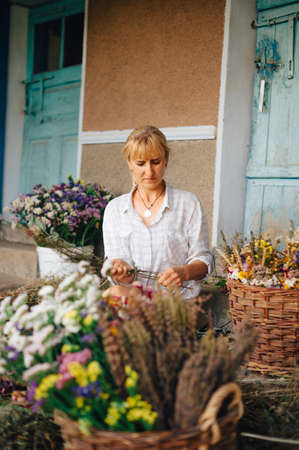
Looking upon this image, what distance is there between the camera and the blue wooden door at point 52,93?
5.49 m

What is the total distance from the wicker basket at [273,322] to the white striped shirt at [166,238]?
1.12ft

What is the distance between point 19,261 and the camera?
4500 mm

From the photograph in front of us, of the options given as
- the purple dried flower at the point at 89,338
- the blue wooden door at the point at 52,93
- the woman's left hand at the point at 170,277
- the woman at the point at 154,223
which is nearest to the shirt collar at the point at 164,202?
the woman at the point at 154,223

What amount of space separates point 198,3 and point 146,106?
0.91 meters

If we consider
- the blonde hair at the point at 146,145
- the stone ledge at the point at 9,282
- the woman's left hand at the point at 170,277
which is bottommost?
the stone ledge at the point at 9,282

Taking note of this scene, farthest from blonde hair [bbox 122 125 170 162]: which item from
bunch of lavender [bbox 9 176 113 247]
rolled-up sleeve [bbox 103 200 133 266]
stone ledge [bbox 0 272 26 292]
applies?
stone ledge [bbox 0 272 26 292]

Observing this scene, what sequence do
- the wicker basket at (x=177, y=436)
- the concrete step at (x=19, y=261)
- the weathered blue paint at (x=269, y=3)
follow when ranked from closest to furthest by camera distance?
the wicker basket at (x=177, y=436)
the weathered blue paint at (x=269, y=3)
the concrete step at (x=19, y=261)

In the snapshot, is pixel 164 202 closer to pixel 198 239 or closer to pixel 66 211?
pixel 198 239

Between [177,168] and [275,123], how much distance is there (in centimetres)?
84

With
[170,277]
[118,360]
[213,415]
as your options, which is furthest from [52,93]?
[213,415]

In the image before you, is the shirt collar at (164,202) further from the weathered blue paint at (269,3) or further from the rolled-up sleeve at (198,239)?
the weathered blue paint at (269,3)

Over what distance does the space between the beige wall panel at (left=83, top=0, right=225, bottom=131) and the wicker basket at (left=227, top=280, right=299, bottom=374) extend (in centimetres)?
183

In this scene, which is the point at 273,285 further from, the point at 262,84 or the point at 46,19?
the point at 46,19

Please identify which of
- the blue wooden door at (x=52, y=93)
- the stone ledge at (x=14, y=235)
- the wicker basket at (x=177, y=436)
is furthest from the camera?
the blue wooden door at (x=52, y=93)
